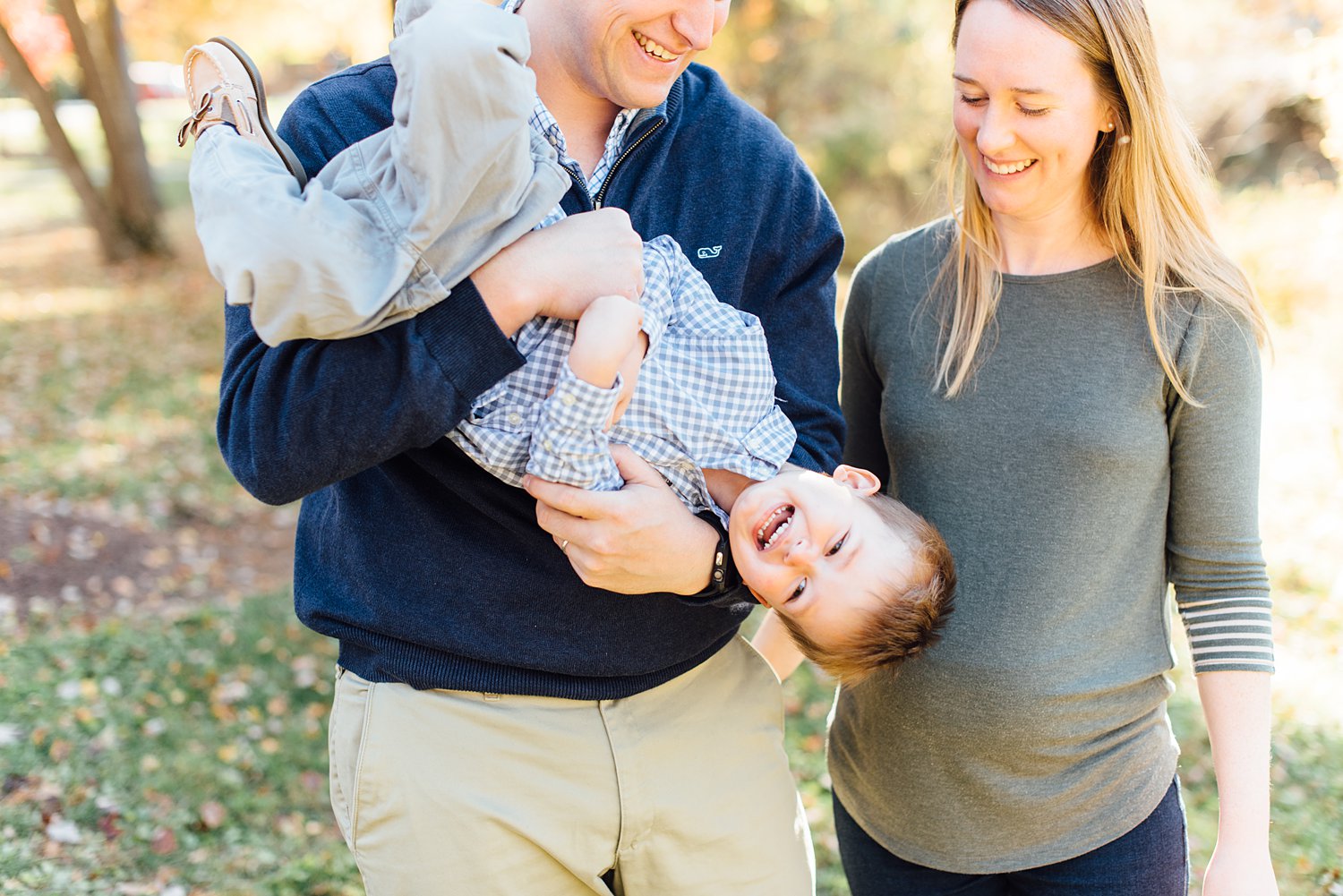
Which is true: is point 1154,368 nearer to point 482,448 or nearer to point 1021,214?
point 1021,214

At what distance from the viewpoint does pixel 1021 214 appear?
7.70 ft

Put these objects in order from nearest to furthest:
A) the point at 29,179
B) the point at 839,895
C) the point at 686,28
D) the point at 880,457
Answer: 1. the point at 686,28
2. the point at 880,457
3. the point at 839,895
4. the point at 29,179

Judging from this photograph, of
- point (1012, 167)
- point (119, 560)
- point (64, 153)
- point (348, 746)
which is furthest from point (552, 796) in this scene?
point (64, 153)

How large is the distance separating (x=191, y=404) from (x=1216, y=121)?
480 inches

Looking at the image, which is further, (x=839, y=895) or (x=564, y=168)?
(x=839, y=895)

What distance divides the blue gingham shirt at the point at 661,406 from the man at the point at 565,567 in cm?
5

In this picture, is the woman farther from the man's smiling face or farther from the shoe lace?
the shoe lace

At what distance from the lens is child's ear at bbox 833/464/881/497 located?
233 centimetres

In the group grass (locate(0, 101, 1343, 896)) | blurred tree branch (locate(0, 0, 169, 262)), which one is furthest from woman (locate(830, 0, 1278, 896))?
blurred tree branch (locate(0, 0, 169, 262))

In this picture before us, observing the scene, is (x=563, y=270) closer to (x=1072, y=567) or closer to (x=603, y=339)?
(x=603, y=339)

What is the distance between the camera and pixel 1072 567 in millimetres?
2199

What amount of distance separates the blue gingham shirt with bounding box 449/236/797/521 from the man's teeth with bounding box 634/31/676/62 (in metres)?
0.33

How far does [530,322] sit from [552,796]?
2.88ft

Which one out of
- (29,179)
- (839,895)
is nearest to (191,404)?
(839,895)
